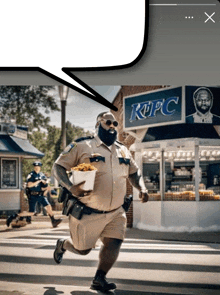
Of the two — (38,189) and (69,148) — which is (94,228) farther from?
(38,189)

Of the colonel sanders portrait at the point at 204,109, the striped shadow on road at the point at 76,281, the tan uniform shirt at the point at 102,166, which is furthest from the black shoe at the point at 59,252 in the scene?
the colonel sanders portrait at the point at 204,109

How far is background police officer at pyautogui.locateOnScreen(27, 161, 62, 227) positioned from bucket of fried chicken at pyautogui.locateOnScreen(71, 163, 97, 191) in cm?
48

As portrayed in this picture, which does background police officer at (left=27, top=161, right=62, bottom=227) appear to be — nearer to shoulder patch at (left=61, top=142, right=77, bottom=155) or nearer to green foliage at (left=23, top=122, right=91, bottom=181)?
green foliage at (left=23, top=122, right=91, bottom=181)

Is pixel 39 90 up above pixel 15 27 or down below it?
below

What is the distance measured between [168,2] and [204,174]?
591cm

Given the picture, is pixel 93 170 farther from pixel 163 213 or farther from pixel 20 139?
pixel 163 213

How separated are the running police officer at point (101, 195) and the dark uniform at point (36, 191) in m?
0.36

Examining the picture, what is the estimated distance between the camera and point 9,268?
4.20 meters

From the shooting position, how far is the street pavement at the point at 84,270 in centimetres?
394

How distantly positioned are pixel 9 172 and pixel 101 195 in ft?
3.36

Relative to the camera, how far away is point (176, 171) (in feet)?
29.4

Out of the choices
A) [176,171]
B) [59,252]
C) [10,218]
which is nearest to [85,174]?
[59,252]

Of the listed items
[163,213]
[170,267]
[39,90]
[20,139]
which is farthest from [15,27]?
[163,213]

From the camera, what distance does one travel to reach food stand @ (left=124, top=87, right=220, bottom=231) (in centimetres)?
771
